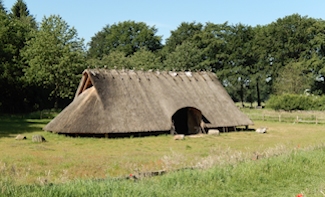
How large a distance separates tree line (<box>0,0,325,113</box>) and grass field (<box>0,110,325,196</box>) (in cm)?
1860

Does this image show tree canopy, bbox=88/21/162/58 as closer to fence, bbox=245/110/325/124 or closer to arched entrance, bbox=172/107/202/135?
fence, bbox=245/110/325/124

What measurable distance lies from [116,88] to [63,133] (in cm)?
519

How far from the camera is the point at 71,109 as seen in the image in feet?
87.3

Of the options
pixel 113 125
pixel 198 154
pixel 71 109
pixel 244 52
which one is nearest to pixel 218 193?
pixel 198 154

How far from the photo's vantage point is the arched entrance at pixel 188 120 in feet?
93.0

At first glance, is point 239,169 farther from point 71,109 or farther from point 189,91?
point 189,91

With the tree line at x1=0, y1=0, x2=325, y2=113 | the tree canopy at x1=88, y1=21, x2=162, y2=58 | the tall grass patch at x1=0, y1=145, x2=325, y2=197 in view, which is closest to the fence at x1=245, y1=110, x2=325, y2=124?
the tree line at x1=0, y1=0, x2=325, y2=113

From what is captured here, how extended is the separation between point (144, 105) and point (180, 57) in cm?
3547

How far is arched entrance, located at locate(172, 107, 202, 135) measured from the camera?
28.3 metres

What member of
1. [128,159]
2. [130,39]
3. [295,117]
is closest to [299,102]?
[295,117]

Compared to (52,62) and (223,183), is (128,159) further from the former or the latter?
(52,62)

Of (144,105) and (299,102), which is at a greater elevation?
(299,102)

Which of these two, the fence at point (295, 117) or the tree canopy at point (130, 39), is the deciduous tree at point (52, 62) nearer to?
the fence at point (295, 117)

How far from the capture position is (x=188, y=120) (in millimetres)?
29375
